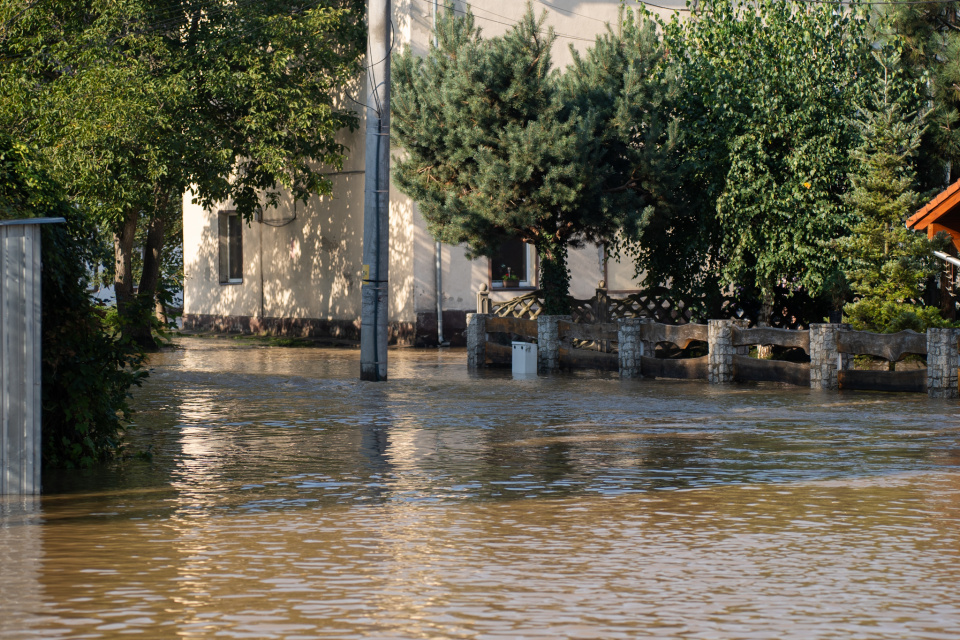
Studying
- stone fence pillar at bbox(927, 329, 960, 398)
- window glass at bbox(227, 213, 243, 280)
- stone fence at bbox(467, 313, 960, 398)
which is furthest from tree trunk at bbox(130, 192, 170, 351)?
stone fence pillar at bbox(927, 329, 960, 398)

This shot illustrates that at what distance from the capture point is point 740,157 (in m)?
24.0

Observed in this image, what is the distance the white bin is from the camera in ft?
75.8

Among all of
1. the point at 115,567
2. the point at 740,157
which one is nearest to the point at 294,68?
the point at 740,157

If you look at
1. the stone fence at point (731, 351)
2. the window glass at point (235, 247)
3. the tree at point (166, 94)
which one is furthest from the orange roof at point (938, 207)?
the window glass at point (235, 247)

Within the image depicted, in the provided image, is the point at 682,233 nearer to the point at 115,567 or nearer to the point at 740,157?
the point at 740,157

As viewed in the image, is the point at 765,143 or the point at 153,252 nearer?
the point at 765,143

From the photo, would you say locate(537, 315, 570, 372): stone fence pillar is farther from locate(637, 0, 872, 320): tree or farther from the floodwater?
the floodwater

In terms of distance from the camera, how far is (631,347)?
72.3ft

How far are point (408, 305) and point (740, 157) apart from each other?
372 inches

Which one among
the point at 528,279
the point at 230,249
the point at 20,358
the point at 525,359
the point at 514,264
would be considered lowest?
the point at 525,359

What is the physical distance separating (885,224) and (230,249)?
21176 millimetres

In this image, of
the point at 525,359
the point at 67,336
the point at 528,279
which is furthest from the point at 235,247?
the point at 67,336

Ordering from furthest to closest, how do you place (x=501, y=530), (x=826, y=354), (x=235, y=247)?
(x=235, y=247)
(x=826, y=354)
(x=501, y=530)

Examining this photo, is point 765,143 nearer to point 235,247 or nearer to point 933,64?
point 933,64
